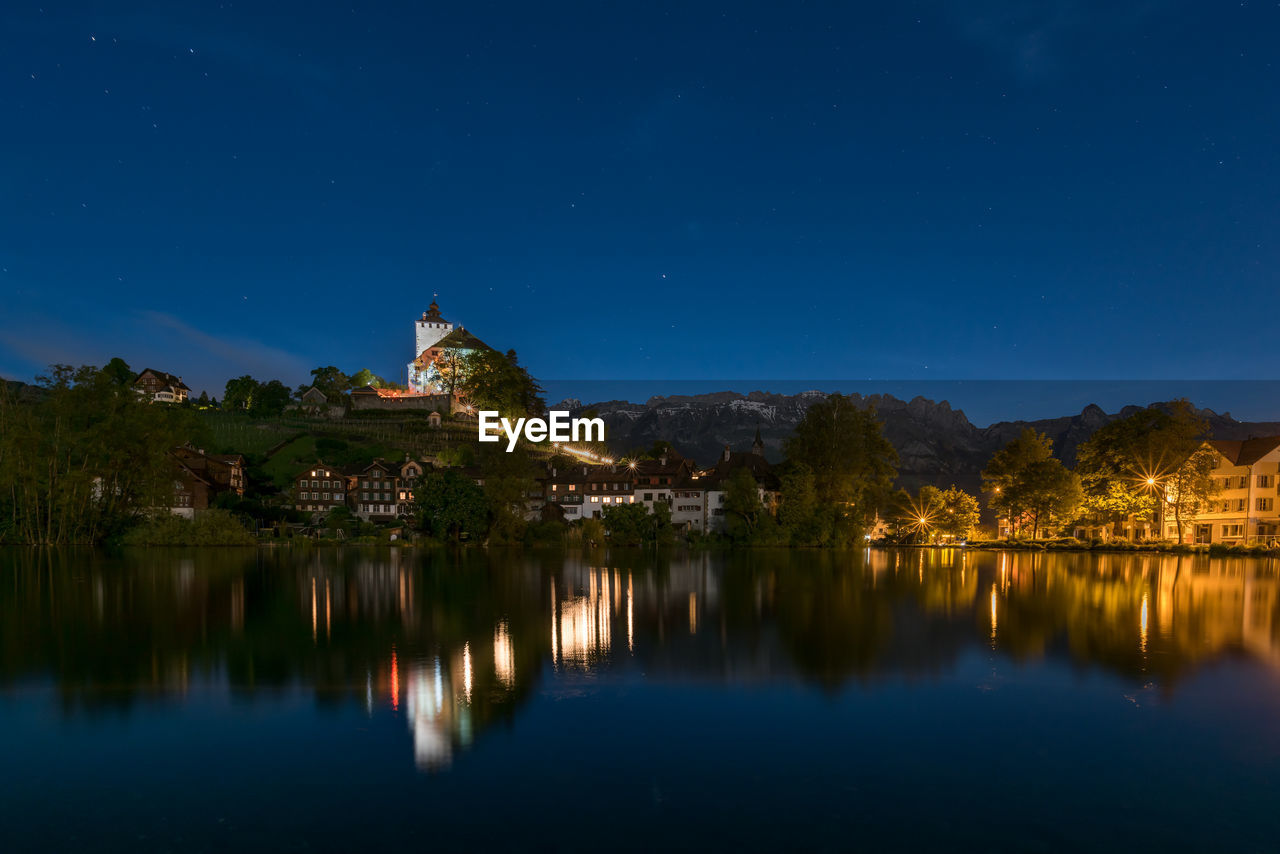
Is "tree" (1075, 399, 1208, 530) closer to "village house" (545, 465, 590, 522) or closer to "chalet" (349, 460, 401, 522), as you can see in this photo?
"village house" (545, 465, 590, 522)

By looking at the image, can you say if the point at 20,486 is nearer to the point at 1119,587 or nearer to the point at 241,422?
the point at 241,422

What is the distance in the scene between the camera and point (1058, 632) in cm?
2327

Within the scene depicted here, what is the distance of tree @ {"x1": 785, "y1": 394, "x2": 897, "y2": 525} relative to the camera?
→ 7594 cm

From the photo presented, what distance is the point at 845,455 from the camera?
76.1 m

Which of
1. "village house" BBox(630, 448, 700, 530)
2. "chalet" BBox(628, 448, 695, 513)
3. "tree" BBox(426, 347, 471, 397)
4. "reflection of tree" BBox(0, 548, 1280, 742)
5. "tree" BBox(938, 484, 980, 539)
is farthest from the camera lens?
"tree" BBox(426, 347, 471, 397)

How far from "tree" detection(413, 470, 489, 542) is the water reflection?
28767 mm

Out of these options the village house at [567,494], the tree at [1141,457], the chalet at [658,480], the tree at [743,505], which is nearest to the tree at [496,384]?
the village house at [567,494]

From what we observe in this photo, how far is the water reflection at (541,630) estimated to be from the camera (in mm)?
16281

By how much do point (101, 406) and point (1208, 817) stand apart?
86.7m

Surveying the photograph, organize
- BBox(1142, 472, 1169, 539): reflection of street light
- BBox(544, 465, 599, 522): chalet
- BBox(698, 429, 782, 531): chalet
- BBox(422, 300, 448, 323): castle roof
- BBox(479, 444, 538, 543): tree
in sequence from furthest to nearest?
BBox(422, 300, 448, 323): castle roof
BBox(544, 465, 599, 522): chalet
BBox(698, 429, 782, 531): chalet
BBox(479, 444, 538, 543): tree
BBox(1142, 472, 1169, 539): reflection of street light

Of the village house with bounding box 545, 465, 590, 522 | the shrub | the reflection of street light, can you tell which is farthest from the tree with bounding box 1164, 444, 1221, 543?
the shrub

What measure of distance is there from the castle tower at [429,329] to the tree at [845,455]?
345ft

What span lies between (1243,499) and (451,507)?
78.5 m

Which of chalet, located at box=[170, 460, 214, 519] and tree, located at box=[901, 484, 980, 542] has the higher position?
chalet, located at box=[170, 460, 214, 519]
